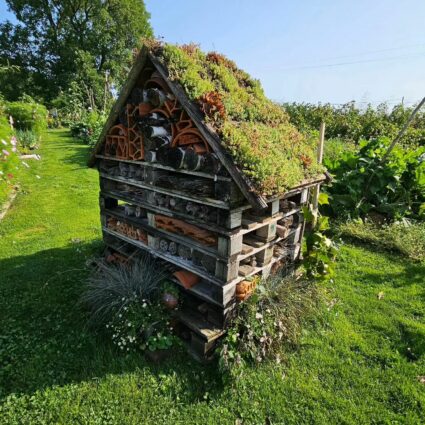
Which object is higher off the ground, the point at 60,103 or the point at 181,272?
the point at 60,103

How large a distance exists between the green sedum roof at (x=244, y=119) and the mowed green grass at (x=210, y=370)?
2.05 meters

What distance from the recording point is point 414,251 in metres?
5.52

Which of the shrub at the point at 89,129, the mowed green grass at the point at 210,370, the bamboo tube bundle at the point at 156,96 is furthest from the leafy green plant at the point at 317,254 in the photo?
the shrub at the point at 89,129

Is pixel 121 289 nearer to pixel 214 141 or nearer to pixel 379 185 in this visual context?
pixel 214 141

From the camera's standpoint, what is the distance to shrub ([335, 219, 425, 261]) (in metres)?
5.57

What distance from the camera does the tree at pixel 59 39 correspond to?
28688 mm

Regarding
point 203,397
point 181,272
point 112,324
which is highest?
point 181,272


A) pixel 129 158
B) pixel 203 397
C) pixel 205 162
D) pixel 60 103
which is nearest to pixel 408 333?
pixel 203 397

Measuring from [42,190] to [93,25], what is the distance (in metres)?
29.0

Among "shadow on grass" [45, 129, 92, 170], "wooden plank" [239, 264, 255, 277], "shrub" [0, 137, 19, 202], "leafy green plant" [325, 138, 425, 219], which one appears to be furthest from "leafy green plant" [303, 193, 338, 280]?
"shadow on grass" [45, 129, 92, 170]

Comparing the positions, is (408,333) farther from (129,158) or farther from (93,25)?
(93,25)

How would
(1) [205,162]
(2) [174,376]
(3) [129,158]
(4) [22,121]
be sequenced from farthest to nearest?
(4) [22,121]
(3) [129,158]
(2) [174,376]
(1) [205,162]

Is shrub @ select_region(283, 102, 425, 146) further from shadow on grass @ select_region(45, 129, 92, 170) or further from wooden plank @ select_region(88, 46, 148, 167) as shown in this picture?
wooden plank @ select_region(88, 46, 148, 167)

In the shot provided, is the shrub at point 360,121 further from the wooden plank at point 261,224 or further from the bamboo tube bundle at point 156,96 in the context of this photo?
the bamboo tube bundle at point 156,96
